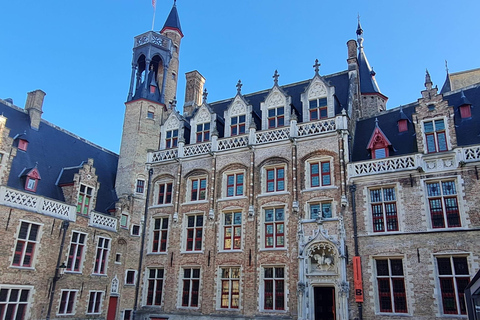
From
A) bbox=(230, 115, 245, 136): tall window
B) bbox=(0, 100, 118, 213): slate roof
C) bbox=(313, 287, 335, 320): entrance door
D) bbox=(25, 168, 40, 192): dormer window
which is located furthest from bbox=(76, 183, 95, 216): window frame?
bbox=(313, 287, 335, 320): entrance door

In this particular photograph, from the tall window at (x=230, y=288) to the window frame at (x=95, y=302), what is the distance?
6.40 m

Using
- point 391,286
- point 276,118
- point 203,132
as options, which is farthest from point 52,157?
point 391,286

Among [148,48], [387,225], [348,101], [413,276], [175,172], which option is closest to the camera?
[413,276]

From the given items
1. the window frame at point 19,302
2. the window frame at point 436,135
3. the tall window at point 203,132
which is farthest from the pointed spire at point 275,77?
the window frame at point 19,302

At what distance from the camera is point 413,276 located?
16078 millimetres

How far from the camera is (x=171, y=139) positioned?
980 inches

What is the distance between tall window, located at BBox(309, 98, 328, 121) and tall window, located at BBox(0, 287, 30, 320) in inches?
625

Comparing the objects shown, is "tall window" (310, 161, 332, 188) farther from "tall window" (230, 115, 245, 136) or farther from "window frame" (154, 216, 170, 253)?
"window frame" (154, 216, 170, 253)

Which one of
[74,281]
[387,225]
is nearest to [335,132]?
[387,225]

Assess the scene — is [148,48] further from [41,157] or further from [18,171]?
[18,171]

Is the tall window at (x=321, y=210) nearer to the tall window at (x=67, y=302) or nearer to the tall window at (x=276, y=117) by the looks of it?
the tall window at (x=276, y=117)

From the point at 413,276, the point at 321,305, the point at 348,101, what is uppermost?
the point at 348,101

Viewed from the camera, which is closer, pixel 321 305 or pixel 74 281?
pixel 321 305

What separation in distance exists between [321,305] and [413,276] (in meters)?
4.12
